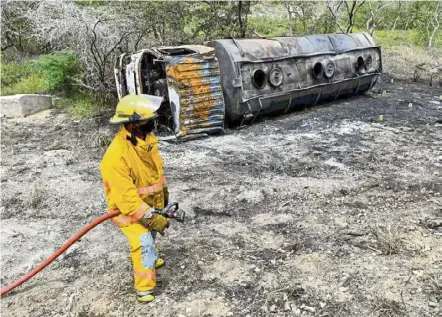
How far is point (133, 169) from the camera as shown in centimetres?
327

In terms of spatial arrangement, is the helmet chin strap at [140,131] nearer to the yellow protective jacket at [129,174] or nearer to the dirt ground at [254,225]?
the yellow protective jacket at [129,174]

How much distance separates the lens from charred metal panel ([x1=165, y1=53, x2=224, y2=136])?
734 cm

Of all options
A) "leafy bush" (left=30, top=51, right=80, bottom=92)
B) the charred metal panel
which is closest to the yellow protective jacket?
the charred metal panel

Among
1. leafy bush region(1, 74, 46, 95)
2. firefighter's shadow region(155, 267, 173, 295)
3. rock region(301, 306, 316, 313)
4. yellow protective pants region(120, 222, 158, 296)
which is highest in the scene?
leafy bush region(1, 74, 46, 95)

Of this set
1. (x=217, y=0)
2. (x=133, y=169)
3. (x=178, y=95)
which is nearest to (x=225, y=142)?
→ (x=178, y=95)

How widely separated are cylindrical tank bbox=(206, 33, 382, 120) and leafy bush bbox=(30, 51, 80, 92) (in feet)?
12.2

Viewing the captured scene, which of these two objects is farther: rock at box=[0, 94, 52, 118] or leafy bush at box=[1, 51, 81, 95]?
leafy bush at box=[1, 51, 81, 95]

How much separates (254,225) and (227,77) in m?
3.87

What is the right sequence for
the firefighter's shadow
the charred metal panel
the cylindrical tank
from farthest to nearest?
the cylindrical tank
the charred metal panel
the firefighter's shadow

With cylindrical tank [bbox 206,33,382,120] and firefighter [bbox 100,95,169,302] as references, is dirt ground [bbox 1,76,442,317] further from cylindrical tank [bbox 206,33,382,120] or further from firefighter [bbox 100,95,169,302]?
cylindrical tank [bbox 206,33,382,120]

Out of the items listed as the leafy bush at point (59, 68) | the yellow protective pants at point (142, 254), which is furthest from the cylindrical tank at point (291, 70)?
the yellow protective pants at point (142, 254)

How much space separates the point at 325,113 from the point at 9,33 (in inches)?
386

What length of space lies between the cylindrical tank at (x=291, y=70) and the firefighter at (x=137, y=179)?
15.5 ft

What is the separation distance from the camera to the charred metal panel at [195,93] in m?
7.34
